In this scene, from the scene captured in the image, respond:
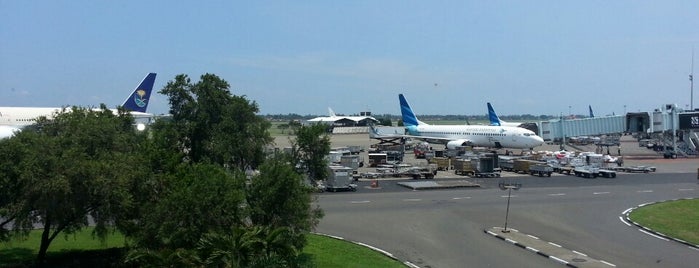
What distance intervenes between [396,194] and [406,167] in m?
13.7

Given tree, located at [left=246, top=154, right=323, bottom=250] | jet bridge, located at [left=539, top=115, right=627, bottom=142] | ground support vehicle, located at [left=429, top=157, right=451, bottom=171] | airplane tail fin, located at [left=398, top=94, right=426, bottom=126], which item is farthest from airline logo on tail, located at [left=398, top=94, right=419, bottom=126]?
tree, located at [left=246, top=154, right=323, bottom=250]

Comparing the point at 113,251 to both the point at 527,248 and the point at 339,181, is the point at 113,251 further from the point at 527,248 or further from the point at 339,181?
the point at 339,181

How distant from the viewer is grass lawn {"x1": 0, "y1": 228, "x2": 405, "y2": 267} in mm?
22281

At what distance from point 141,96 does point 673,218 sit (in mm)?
74701

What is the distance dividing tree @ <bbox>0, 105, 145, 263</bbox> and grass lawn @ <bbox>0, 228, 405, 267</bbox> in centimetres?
246

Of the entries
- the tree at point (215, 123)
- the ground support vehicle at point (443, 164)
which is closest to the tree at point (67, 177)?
the tree at point (215, 123)

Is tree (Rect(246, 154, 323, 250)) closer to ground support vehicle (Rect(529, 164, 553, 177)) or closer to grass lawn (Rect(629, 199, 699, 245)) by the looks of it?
grass lawn (Rect(629, 199, 699, 245))

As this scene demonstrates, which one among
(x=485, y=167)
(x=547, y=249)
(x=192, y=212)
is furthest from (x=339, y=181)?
(x=192, y=212)

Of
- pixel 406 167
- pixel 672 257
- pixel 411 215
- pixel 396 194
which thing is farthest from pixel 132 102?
pixel 672 257

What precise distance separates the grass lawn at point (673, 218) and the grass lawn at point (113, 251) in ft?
51.7

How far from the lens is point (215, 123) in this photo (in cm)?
2598

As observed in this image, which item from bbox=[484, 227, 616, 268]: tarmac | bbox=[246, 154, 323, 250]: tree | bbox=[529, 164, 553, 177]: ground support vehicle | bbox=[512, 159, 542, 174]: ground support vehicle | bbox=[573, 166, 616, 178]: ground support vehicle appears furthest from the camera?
bbox=[512, 159, 542, 174]: ground support vehicle

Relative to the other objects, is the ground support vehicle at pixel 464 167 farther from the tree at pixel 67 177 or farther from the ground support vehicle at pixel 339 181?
the tree at pixel 67 177

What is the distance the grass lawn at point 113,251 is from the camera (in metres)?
22.3
